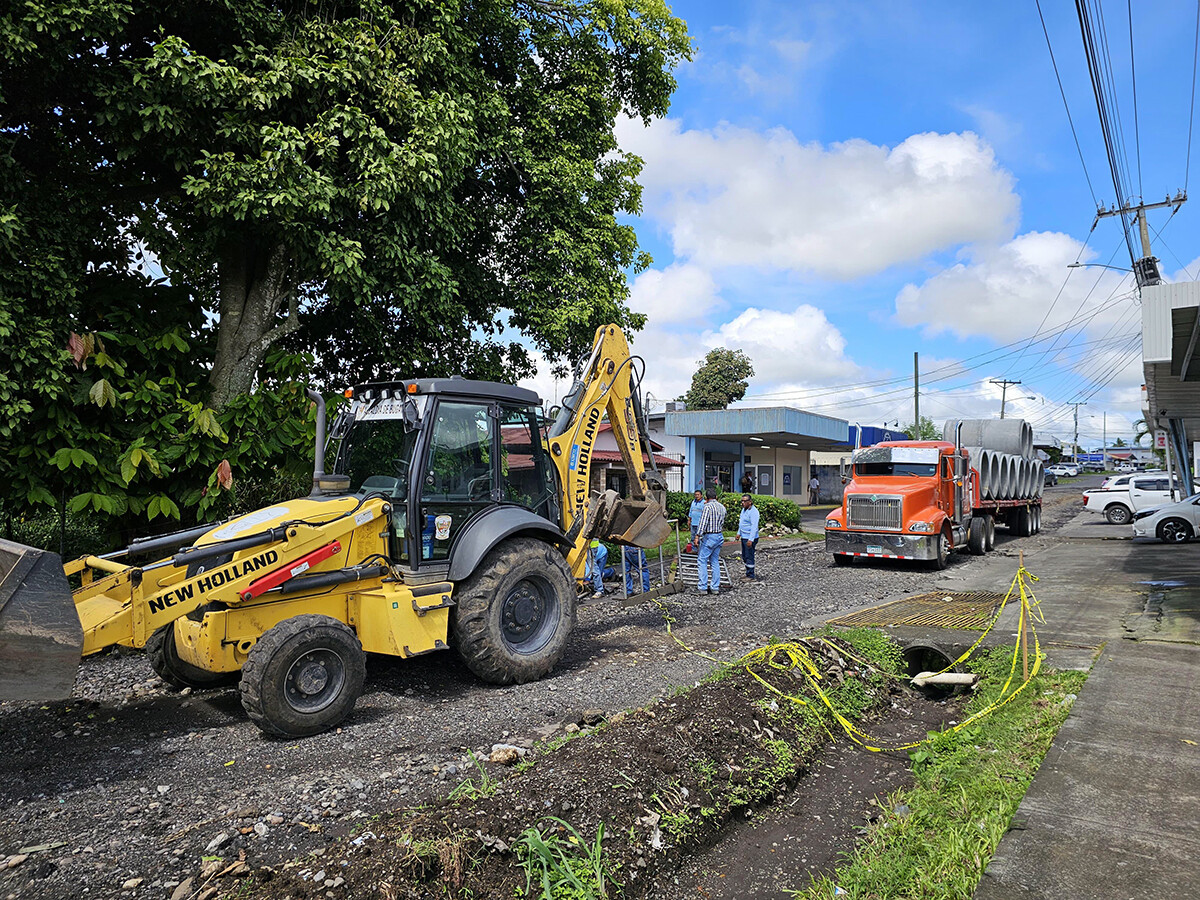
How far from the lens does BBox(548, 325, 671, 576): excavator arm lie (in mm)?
8055

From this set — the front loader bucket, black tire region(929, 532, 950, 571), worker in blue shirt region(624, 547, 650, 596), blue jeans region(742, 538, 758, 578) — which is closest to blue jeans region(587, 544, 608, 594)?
worker in blue shirt region(624, 547, 650, 596)

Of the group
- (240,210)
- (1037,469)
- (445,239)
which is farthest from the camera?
(1037,469)

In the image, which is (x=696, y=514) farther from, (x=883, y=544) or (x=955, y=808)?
(x=955, y=808)

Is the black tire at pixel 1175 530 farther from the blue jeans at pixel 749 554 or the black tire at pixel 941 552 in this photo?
the blue jeans at pixel 749 554

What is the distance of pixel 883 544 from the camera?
15500mm

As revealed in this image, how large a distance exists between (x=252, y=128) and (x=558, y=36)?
22.2 ft

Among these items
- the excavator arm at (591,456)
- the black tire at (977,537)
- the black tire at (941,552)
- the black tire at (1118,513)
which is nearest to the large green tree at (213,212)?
the excavator arm at (591,456)

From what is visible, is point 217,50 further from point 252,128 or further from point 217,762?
point 217,762

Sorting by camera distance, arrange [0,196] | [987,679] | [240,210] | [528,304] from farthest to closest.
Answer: [528,304]
[240,210]
[0,196]
[987,679]

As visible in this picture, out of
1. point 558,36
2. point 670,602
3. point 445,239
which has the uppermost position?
point 558,36

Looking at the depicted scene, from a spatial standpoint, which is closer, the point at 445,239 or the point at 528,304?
the point at 445,239

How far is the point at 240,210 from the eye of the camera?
8438mm

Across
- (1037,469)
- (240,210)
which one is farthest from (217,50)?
(1037,469)

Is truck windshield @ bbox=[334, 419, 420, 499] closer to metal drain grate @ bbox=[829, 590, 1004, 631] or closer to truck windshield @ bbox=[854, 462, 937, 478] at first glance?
metal drain grate @ bbox=[829, 590, 1004, 631]
